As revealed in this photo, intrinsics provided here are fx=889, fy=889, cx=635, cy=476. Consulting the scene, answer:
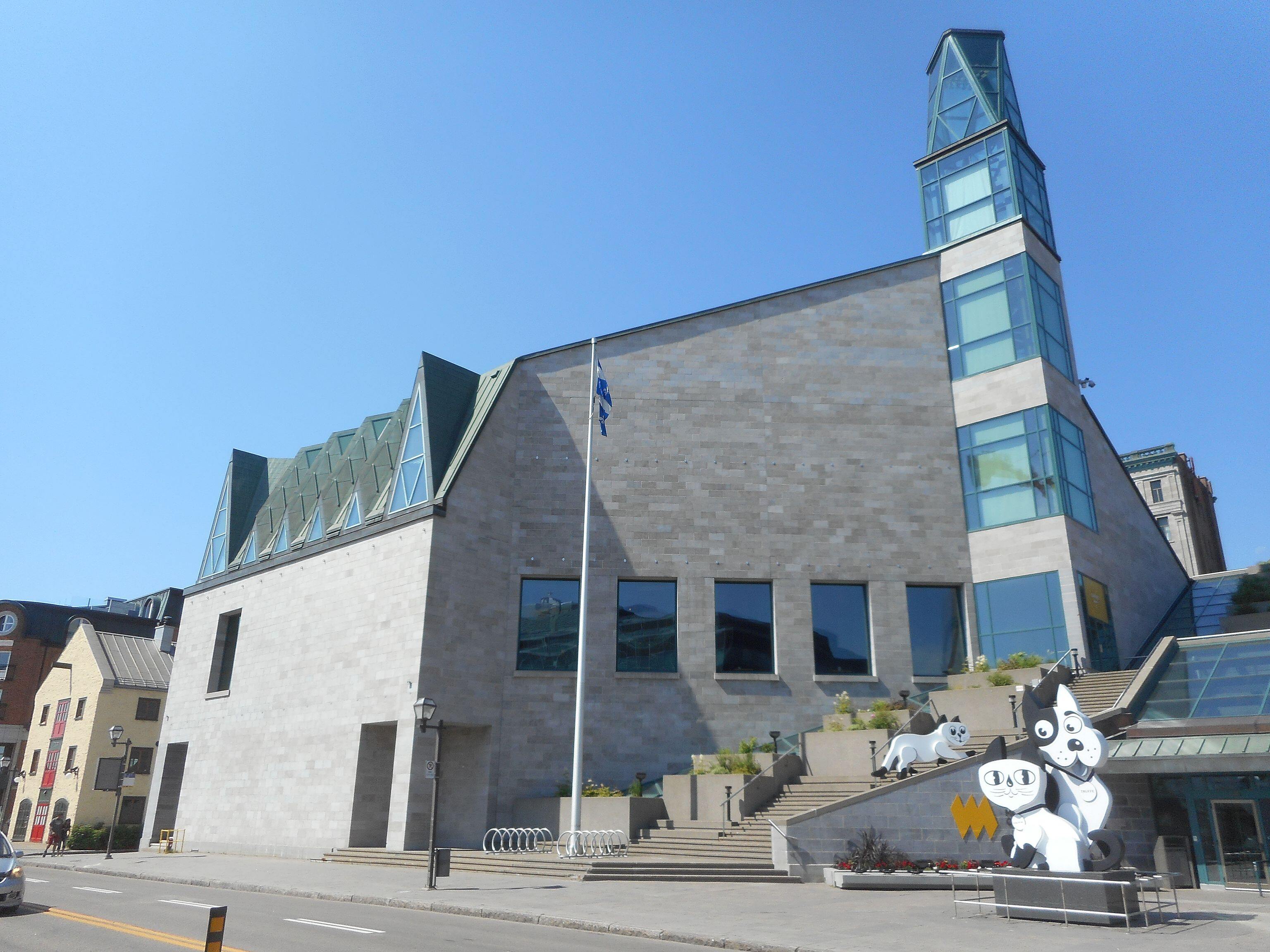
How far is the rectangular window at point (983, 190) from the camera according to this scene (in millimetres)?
37312

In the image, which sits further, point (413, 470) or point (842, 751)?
point (413, 470)

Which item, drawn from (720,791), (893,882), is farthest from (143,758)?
(893,882)

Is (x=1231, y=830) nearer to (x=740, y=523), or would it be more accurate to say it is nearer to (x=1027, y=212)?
(x=740, y=523)

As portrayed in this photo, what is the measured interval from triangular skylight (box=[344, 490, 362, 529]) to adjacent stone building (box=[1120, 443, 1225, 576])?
6491cm

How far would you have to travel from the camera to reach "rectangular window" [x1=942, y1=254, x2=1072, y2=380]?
34875 millimetres

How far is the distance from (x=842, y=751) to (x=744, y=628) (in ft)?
24.7

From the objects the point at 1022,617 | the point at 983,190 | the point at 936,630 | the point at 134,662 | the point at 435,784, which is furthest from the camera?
the point at 134,662

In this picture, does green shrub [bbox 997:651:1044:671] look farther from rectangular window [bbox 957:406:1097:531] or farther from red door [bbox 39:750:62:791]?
red door [bbox 39:750:62:791]

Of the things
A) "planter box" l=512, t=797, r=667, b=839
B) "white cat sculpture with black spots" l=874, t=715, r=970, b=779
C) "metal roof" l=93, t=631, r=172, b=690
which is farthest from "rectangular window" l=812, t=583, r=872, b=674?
"metal roof" l=93, t=631, r=172, b=690

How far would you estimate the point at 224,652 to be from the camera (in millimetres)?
42000

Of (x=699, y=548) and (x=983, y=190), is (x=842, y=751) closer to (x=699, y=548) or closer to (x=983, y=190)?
(x=699, y=548)

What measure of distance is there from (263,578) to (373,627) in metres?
10.3

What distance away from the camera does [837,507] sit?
1359 inches

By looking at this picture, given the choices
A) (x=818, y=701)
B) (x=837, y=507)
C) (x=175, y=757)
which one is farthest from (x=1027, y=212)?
(x=175, y=757)
